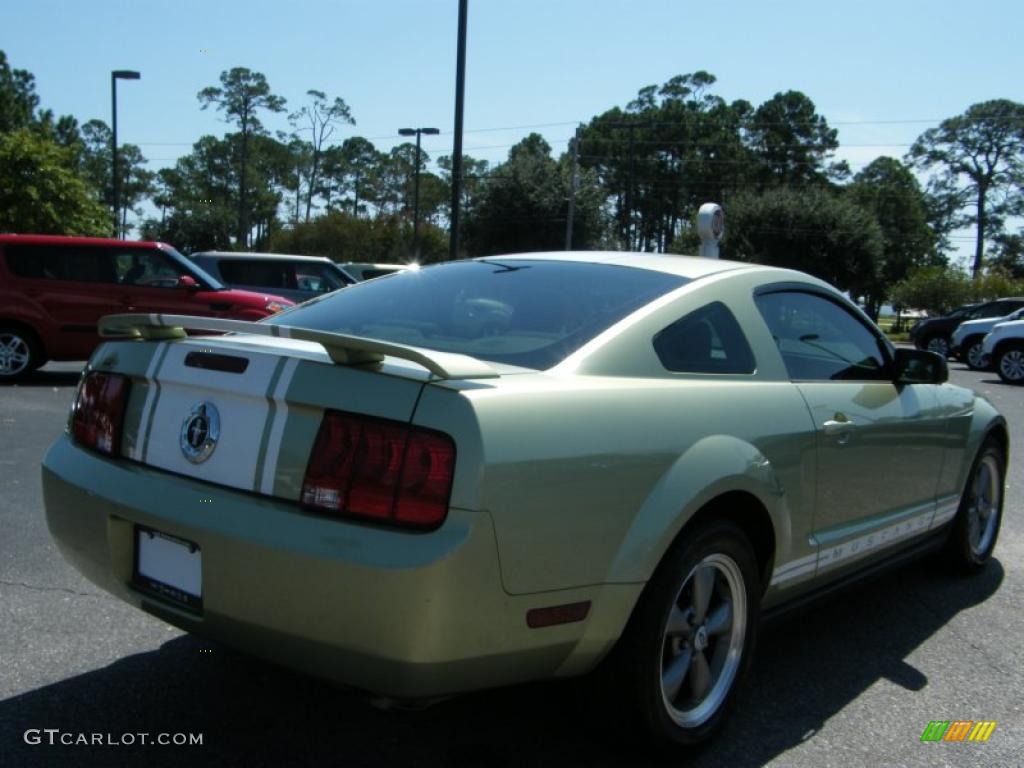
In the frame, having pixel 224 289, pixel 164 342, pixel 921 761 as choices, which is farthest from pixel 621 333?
pixel 224 289

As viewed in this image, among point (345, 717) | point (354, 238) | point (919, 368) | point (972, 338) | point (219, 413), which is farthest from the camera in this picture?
point (354, 238)

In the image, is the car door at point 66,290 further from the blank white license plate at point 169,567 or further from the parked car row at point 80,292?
the blank white license plate at point 169,567

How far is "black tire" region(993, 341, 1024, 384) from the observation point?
1734 centimetres

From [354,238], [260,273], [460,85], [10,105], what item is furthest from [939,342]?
[10,105]

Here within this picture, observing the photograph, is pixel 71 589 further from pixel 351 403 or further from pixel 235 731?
pixel 351 403

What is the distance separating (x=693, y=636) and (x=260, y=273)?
554 inches

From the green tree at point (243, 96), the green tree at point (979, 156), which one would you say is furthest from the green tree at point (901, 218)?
the green tree at point (243, 96)

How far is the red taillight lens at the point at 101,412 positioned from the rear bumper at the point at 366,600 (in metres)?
0.29

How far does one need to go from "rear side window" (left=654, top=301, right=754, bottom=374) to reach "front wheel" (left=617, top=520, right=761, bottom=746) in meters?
0.50

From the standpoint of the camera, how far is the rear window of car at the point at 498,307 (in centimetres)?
288

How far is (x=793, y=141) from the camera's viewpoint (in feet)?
257

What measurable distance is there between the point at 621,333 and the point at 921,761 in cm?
157

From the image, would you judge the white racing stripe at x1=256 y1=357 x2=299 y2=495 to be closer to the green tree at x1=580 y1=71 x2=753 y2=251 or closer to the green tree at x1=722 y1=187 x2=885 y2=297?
the green tree at x1=722 y1=187 x2=885 y2=297

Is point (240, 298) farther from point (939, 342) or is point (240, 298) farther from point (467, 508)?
point (939, 342)
